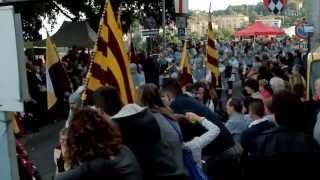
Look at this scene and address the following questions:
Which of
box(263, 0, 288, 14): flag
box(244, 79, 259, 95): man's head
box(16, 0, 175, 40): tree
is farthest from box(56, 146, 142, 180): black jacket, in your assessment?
box(16, 0, 175, 40): tree

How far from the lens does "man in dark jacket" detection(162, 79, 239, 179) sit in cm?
664

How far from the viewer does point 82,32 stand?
26.5 m

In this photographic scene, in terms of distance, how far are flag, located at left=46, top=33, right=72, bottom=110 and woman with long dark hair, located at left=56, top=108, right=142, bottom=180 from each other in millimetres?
5136

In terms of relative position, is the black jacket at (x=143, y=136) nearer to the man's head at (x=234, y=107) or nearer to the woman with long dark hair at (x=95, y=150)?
the woman with long dark hair at (x=95, y=150)

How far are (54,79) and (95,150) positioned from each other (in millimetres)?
5344

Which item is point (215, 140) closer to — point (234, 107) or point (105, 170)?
point (234, 107)

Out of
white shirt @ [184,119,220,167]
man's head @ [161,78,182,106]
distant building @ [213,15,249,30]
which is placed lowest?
distant building @ [213,15,249,30]

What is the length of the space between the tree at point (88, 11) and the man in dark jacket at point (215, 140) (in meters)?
23.1

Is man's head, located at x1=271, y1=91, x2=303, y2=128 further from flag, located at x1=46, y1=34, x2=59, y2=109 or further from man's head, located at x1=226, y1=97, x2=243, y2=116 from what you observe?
flag, located at x1=46, y1=34, x2=59, y2=109

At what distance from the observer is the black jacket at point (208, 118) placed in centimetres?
650

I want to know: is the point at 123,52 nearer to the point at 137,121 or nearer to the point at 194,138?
the point at 194,138

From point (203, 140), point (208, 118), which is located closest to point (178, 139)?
point (203, 140)

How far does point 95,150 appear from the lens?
393 centimetres

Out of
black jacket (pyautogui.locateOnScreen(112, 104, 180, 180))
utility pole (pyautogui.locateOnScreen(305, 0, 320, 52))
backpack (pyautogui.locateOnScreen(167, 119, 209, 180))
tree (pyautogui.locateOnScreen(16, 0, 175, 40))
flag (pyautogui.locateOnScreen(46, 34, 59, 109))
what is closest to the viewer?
black jacket (pyautogui.locateOnScreen(112, 104, 180, 180))
